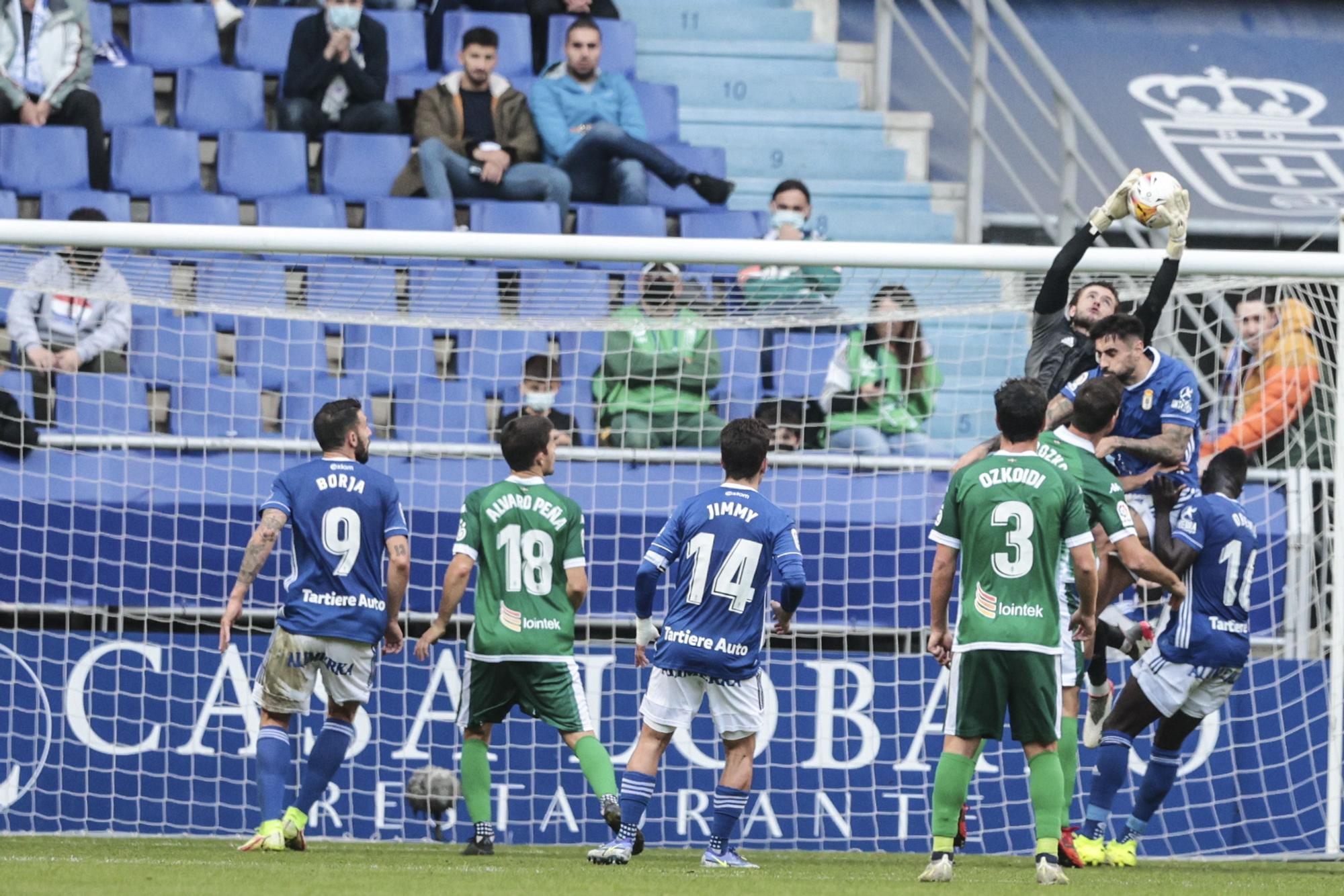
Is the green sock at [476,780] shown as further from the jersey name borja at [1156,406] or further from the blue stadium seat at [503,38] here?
the blue stadium seat at [503,38]

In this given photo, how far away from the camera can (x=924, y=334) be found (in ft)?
37.2

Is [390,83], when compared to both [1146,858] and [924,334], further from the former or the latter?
[1146,858]

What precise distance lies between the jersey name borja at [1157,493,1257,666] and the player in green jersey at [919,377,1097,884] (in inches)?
67.5

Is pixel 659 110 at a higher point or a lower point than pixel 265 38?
lower

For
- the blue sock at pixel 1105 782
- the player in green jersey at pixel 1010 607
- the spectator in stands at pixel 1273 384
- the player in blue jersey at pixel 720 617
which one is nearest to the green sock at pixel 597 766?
the player in blue jersey at pixel 720 617

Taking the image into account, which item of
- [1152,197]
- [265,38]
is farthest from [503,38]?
[1152,197]

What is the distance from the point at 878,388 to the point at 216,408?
11.7ft

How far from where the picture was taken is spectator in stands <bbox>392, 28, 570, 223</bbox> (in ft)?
40.1

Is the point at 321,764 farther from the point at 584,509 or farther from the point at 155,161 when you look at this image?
the point at 155,161

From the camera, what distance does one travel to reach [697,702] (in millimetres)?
7738

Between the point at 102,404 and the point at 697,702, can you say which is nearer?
the point at 697,702

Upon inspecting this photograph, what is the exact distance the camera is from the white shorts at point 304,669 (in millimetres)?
7824

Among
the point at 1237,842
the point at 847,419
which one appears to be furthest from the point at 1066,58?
the point at 1237,842

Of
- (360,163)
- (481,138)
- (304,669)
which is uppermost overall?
(481,138)
